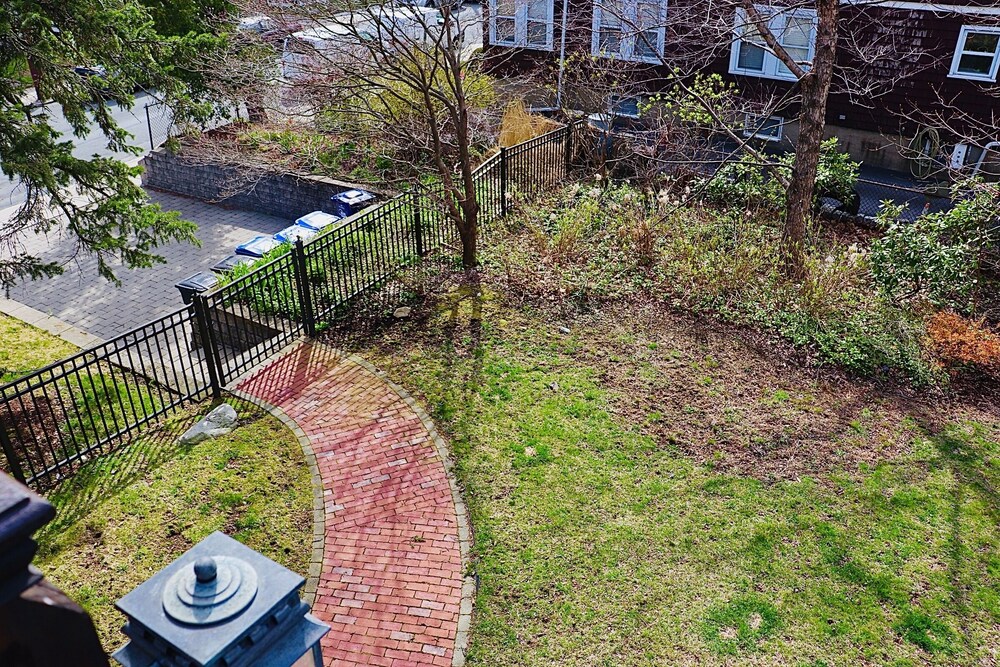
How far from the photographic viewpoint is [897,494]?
7.87 meters

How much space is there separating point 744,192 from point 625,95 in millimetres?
3984

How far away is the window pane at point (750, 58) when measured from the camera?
19.7 meters

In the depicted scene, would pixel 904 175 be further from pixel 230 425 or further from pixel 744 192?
pixel 230 425

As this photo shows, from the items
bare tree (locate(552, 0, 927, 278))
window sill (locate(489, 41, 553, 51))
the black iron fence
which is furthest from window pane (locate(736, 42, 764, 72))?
the black iron fence

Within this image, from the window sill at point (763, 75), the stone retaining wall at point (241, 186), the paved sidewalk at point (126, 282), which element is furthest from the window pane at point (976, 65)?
the paved sidewalk at point (126, 282)

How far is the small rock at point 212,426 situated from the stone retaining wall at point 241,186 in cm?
764

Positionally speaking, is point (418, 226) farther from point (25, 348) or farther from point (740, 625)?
point (740, 625)

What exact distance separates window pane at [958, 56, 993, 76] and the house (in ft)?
0.07

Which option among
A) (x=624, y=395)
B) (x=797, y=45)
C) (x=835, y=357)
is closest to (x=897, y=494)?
(x=835, y=357)

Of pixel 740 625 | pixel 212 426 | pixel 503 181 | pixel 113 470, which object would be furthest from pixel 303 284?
pixel 740 625

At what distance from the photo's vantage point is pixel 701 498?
25.7 feet

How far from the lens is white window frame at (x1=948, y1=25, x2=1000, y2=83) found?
1664 cm

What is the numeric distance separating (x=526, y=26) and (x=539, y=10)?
614 millimetres

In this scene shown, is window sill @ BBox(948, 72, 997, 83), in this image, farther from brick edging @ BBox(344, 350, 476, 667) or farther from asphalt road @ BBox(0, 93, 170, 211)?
asphalt road @ BBox(0, 93, 170, 211)
